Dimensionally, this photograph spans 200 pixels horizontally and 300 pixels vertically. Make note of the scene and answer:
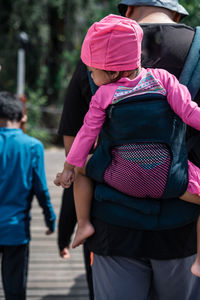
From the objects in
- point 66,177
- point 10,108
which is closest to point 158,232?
point 66,177

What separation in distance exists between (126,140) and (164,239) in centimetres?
37

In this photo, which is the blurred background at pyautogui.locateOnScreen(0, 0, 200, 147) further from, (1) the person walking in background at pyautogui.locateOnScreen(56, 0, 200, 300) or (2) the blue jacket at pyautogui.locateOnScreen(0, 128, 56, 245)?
(1) the person walking in background at pyautogui.locateOnScreen(56, 0, 200, 300)

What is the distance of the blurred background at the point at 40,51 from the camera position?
14.4 metres

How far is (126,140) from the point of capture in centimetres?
145

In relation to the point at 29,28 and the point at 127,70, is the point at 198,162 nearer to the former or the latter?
the point at 127,70

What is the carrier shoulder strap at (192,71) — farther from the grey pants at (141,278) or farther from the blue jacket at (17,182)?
A: the blue jacket at (17,182)

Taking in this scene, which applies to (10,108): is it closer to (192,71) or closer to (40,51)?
(192,71)

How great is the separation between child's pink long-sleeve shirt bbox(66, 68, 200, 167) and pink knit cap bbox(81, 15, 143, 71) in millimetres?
54

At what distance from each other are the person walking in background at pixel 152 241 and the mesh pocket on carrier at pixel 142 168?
0.23ft

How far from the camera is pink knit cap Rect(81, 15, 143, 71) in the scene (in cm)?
142

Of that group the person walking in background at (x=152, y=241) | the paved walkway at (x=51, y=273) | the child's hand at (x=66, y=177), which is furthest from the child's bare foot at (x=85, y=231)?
the paved walkway at (x=51, y=273)

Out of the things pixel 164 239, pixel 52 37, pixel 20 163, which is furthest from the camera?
pixel 52 37

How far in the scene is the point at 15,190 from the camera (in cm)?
271

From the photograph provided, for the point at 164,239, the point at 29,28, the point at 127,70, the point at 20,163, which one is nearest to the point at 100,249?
the point at 164,239
